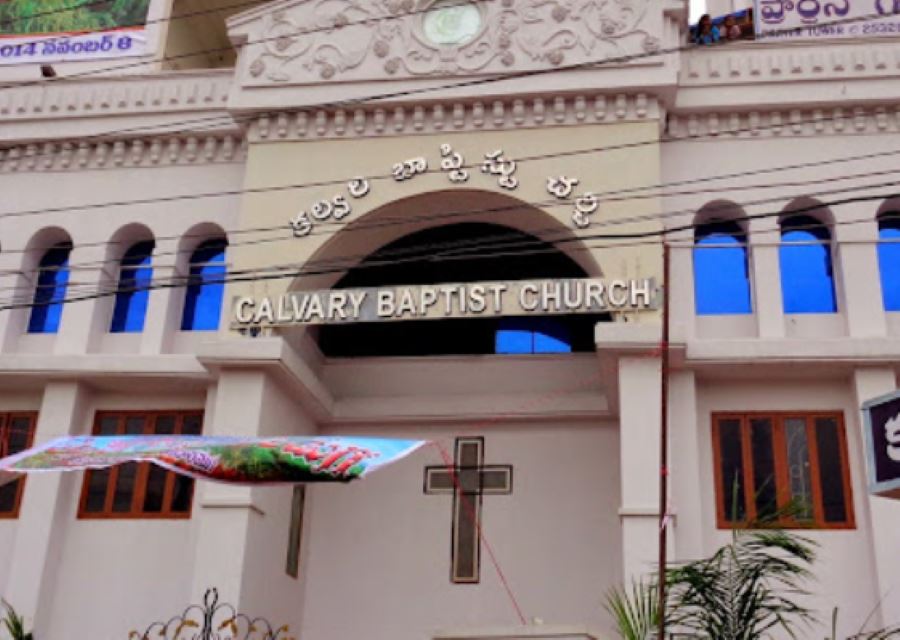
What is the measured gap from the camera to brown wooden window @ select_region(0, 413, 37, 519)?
15.7m

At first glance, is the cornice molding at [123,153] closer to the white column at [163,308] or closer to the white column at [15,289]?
the white column at [163,308]

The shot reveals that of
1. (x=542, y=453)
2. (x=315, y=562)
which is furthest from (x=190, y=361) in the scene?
(x=542, y=453)

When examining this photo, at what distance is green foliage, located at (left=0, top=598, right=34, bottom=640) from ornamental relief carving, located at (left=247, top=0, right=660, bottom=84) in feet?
25.6

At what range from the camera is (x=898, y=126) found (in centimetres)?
1489

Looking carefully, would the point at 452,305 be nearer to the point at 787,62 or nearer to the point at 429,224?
the point at 429,224

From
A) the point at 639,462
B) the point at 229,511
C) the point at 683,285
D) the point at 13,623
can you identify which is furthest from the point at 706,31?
the point at 13,623

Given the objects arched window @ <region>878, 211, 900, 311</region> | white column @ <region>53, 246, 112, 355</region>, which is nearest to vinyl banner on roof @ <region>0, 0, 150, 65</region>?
white column @ <region>53, 246, 112, 355</region>

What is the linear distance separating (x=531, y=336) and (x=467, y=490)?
2575mm

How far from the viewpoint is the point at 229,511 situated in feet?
45.4

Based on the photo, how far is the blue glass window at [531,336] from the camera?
55.9 feet

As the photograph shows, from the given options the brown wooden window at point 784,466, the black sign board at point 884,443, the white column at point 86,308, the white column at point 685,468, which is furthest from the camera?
the white column at point 86,308

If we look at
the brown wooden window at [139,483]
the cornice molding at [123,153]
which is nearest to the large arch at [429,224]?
the cornice molding at [123,153]

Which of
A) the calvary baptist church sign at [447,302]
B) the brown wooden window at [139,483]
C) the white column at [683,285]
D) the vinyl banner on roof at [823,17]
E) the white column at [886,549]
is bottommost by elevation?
the white column at [886,549]

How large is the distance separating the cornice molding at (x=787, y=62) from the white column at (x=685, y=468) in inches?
167
